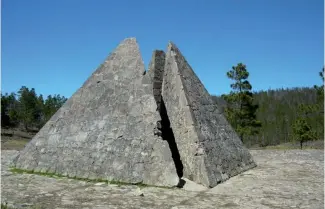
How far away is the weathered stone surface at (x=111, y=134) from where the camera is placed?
7.31 meters

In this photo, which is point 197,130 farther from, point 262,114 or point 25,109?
point 262,114

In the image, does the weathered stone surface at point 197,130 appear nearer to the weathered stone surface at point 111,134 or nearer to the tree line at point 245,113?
the weathered stone surface at point 111,134

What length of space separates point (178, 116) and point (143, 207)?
12.0 ft

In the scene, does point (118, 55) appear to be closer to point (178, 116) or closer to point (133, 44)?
point (133, 44)

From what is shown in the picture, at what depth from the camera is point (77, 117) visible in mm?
8891

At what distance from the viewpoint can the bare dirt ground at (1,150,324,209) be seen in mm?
5430

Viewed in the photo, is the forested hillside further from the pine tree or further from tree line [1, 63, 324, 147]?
the pine tree

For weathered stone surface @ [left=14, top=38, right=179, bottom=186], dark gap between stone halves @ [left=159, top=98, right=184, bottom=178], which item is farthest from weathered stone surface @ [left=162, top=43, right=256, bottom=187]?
weathered stone surface @ [left=14, top=38, right=179, bottom=186]

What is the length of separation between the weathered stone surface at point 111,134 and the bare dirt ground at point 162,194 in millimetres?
499

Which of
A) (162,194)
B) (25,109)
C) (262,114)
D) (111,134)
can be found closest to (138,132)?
(111,134)

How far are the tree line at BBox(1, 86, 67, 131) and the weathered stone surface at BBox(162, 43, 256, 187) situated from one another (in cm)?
4267

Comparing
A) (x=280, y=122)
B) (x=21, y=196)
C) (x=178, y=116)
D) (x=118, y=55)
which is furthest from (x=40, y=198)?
(x=280, y=122)

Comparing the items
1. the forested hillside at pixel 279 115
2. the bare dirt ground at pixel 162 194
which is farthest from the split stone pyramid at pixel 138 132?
the forested hillside at pixel 279 115

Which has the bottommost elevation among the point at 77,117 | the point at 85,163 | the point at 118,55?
the point at 85,163
